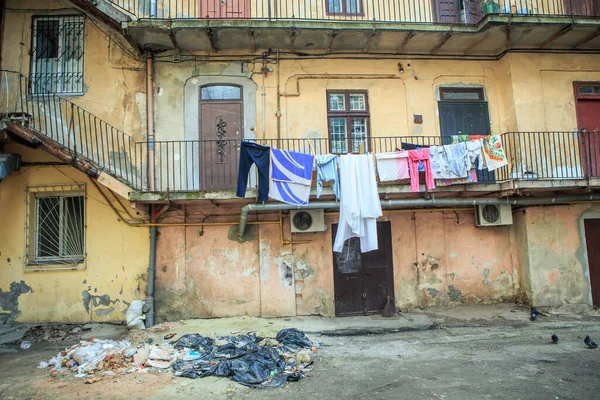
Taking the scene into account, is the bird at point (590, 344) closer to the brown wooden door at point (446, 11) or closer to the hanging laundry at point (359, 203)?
the hanging laundry at point (359, 203)

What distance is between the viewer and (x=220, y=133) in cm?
1030

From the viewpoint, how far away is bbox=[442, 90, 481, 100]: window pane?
1107 centimetres

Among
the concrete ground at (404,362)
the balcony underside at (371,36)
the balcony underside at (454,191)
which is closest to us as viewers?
the concrete ground at (404,362)

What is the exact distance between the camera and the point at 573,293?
416 inches

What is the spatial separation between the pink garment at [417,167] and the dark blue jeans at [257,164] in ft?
11.1

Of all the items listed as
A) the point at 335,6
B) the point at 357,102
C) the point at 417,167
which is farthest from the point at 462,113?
the point at 335,6

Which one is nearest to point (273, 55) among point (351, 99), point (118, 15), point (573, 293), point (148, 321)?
point (351, 99)

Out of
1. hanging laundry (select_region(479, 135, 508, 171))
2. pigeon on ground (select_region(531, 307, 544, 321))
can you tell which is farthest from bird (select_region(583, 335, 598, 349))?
hanging laundry (select_region(479, 135, 508, 171))

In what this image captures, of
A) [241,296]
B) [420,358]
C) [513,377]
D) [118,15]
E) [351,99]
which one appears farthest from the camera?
[351,99]

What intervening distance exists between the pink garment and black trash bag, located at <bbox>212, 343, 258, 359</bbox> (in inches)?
201

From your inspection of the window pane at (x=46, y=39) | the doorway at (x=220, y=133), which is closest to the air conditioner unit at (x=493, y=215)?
the doorway at (x=220, y=133)

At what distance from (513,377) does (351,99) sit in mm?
7310

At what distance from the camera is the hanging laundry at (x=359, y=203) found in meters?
8.65

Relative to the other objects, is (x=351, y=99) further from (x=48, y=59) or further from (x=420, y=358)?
(x=48, y=59)
